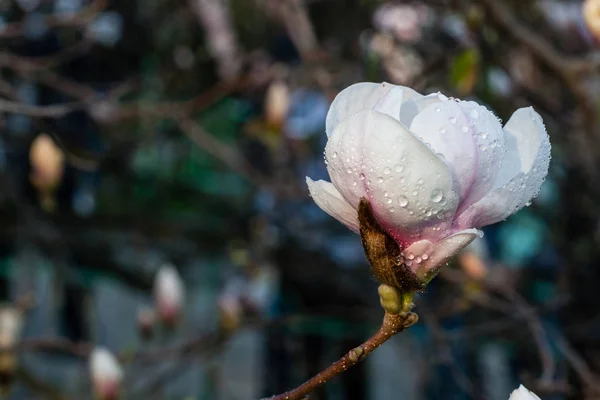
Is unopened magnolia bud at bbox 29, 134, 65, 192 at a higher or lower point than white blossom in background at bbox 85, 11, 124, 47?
lower

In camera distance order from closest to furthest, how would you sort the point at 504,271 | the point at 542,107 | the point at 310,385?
1. the point at 310,385
2. the point at 542,107
3. the point at 504,271

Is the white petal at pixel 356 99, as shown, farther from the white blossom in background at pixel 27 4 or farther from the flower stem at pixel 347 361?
the white blossom in background at pixel 27 4

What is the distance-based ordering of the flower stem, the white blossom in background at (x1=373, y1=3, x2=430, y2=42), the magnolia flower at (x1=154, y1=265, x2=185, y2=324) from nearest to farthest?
the flower stem < the magnolia flower at (x1=154, y1=265, x2=185, y2=324) < the white blossom in background at (x1=373, y1=3, x2=430, y2=42)

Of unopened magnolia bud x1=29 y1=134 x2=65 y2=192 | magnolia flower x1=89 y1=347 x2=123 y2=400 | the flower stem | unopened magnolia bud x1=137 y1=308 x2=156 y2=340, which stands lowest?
the flower stem

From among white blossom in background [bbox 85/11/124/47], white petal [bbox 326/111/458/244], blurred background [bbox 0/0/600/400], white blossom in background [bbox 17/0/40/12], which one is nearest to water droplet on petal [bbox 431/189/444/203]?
white petal [bbox 326/111/458/244]

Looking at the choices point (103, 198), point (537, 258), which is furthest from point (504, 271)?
point (103, 198)

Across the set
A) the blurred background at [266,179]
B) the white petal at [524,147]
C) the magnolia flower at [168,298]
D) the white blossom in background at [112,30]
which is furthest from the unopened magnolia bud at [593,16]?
the white blossom in background at [112,30]

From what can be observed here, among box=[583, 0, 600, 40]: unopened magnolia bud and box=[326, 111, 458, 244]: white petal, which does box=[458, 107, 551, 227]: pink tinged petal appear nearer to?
box=[326, 111, 458, 244]: white petal

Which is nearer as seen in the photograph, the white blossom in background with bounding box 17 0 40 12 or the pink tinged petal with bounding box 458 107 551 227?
the pink tinged petal with bounding box 458 107 551 227

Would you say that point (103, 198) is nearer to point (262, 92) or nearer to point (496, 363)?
point (262, 92)
